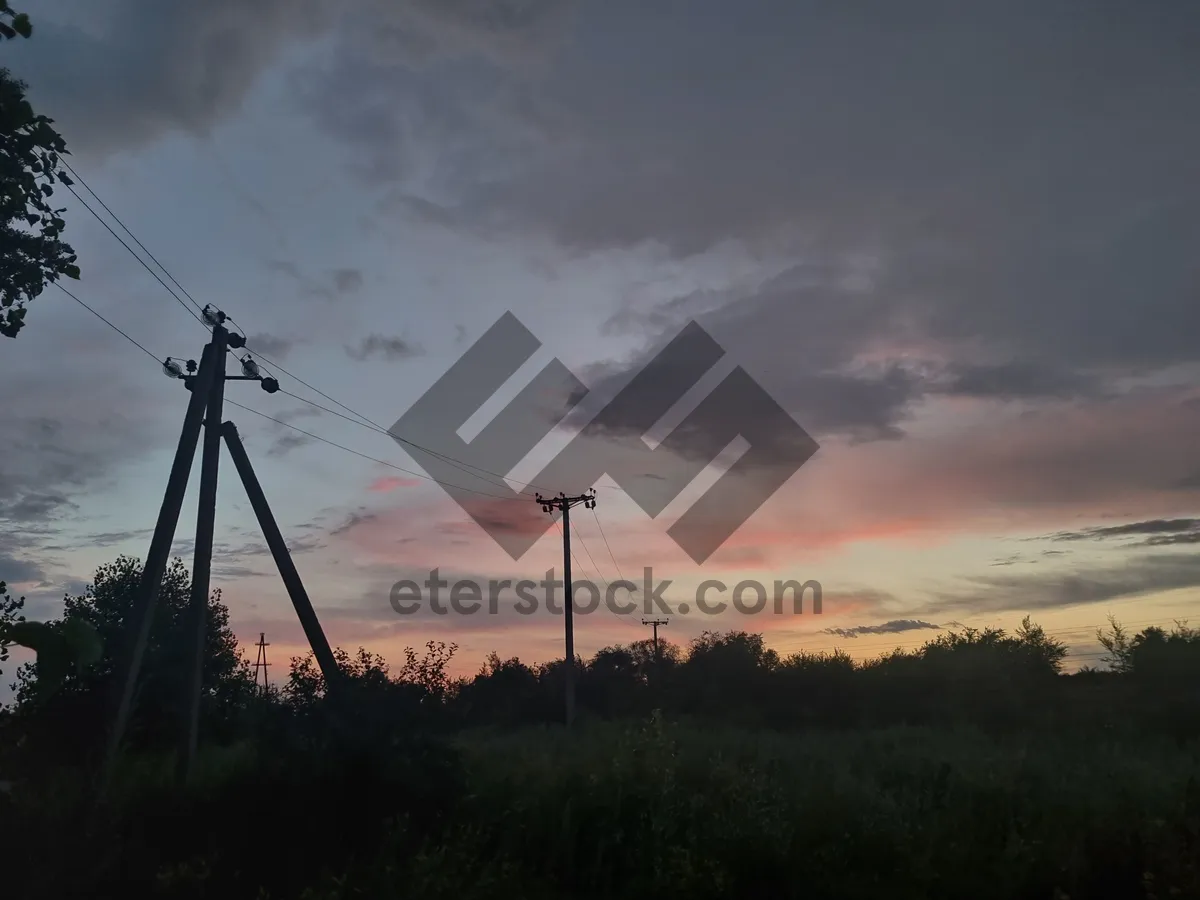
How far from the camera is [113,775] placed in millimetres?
9266

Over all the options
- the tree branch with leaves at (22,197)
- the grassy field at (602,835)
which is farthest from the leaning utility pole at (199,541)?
the tree branch with leaves at (22,197)

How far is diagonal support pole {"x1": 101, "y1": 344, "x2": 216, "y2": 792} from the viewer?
9422 mm

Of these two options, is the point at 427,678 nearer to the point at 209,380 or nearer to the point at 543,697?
the point at 209,380

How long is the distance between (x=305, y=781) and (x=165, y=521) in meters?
3.63

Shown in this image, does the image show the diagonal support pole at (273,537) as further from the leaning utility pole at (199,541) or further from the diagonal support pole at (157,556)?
the diagonal support pole at (157,556)

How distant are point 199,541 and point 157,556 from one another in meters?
1.44

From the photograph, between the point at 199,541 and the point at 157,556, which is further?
the point at 199,541

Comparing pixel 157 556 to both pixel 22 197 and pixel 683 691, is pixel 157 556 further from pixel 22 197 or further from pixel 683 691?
pixel 683 691

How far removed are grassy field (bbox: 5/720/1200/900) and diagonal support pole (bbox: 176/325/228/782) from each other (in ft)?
4.04

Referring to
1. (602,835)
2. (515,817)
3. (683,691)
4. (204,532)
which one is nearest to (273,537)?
(204,532)

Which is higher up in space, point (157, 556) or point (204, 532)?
point (204, 532)

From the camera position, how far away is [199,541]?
11570 millimetres

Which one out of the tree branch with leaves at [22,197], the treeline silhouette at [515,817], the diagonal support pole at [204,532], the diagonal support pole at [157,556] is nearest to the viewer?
the tree branch with leaves at [22,197]

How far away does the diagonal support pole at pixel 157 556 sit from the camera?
9422mm
